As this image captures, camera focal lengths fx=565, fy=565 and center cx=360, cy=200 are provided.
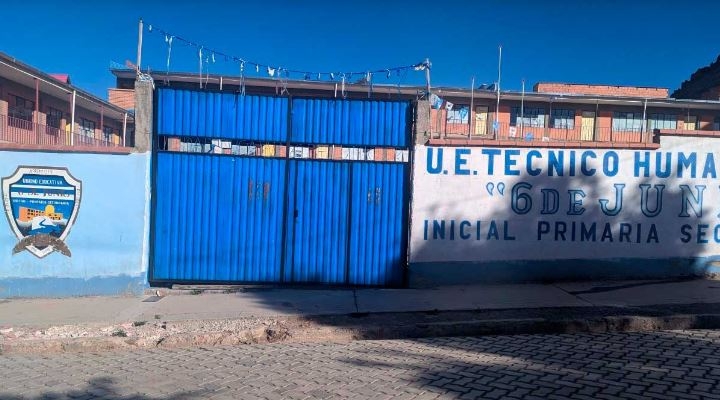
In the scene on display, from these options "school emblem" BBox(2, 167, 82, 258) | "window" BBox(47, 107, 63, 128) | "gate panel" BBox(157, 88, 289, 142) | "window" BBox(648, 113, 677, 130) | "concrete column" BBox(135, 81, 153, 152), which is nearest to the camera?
"school emblem" BBox(2, 167, 82, 258)

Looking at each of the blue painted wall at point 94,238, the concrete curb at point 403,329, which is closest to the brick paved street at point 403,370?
the concrete curb at point 403,329

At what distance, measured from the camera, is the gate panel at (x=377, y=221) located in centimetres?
877

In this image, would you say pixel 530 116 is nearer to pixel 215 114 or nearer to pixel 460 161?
pixel 460 161

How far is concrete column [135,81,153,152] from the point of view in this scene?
27.3ft

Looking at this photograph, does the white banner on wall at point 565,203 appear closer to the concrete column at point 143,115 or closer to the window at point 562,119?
the concrete column at point 143,115

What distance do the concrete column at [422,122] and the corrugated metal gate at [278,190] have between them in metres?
0.19

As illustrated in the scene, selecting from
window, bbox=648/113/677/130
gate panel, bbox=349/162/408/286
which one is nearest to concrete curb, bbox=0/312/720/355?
gate panel, bbox=349/162/408/286

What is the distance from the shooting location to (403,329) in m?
6.64

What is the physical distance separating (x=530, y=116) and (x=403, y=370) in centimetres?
3161

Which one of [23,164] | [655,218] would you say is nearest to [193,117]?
[23,164]

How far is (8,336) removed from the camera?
6406 millimetres

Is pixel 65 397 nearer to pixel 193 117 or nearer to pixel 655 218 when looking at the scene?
pixel 193 117

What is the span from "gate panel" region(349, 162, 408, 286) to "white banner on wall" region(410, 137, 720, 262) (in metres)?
0.25

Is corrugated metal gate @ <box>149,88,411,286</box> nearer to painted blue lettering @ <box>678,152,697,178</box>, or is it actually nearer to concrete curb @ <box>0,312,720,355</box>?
concrete curb @ <box>0,312,720,355</box>
